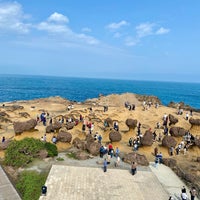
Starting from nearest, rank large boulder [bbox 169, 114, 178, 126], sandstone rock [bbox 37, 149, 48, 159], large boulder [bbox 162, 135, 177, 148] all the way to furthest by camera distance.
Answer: sandstone rock [bbox 37, 149, 48, 159]
large boulder [bbox 162, 135, 177, 148]
large boulder [bbox 169, 114, 178, 126]

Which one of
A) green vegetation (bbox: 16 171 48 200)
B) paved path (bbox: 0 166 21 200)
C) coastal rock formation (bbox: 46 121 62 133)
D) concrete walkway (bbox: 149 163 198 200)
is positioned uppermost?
coastal rock formation (bbox: 46 121 62 133)

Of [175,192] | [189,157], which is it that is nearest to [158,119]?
[189,157]

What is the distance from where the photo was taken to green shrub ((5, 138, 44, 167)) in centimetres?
2629

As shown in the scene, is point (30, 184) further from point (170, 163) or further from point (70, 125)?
point (70, 125)

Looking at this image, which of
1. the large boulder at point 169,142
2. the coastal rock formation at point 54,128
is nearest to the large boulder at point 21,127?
the coastal rock formation at point 54,128

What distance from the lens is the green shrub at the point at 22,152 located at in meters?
26.3

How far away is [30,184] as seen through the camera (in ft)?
74.0

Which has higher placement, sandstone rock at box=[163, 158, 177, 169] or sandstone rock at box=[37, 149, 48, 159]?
sandstone rock at box=[37, 149, 48, 159]

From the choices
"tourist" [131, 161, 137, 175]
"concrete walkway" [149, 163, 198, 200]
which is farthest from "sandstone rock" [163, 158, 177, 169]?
"tourist" [131, 161, 137, 175]

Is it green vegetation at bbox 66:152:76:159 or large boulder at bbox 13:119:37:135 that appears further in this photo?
large boulder at bbox 13:119:37:135

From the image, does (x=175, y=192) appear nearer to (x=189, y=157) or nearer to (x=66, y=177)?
(x=66, y=177)

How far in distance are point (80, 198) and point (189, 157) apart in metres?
18.1

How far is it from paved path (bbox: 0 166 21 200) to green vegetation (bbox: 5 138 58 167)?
3149 mm

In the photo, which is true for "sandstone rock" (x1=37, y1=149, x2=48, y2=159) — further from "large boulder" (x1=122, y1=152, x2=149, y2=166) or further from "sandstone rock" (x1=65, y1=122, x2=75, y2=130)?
"sandstone rock" (x1=65, y1=122, x2=75, y2=130)
